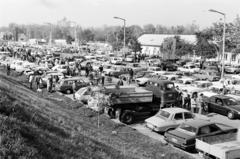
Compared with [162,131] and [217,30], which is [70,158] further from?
[217,30]

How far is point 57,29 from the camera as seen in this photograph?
190625 mm

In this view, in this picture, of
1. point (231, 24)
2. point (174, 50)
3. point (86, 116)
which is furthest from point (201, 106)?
point (174, 50)

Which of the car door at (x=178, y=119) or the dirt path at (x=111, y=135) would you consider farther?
the car door at (x=178, y=119)

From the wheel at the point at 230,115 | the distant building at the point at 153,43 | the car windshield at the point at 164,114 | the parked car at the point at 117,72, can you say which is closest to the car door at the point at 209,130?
the car windshield at the point at 164,114

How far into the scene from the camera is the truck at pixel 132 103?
18656mm

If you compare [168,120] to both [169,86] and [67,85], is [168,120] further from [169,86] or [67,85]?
[67,85]

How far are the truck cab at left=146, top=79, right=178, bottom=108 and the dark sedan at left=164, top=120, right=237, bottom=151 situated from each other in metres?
5.65

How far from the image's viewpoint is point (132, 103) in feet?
62.5

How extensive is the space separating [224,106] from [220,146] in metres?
9.01

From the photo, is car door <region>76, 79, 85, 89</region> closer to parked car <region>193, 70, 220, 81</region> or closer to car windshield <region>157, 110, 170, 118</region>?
car windshield <region>157, 110, 170, 118</region>

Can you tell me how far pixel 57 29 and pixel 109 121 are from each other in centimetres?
17892

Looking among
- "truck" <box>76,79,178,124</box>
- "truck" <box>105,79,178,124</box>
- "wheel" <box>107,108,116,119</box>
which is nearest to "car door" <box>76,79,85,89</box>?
"truck" <box>76,79,178,124</box>

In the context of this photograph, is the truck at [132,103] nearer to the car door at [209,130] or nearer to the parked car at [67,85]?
the car door at [209,130]

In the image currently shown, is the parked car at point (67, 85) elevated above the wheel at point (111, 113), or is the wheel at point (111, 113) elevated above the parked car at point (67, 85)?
the parked car at point (67, 85)
